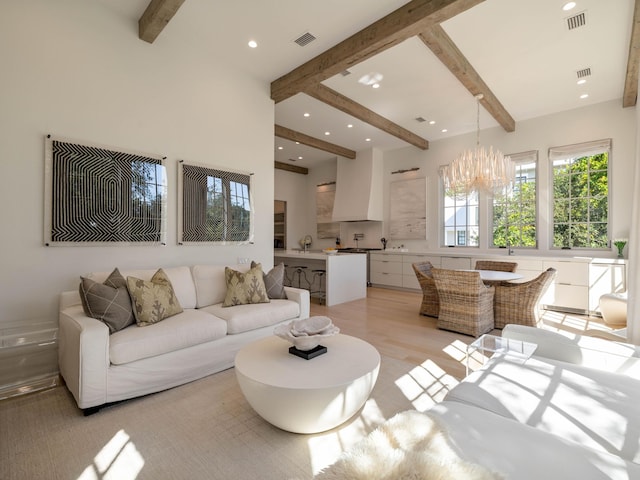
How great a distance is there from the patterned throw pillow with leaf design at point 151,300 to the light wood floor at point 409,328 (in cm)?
210

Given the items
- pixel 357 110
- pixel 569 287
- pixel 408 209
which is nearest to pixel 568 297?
pixel 569 287

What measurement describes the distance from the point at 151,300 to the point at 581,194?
6.73 metres

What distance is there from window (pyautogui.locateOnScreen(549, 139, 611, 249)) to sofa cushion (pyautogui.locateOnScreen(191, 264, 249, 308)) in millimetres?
5825

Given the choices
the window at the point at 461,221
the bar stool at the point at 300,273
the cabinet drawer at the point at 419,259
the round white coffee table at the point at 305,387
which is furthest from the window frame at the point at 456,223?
the round white coffee table at the point at 305,387

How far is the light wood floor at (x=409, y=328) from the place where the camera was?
9.98 feet

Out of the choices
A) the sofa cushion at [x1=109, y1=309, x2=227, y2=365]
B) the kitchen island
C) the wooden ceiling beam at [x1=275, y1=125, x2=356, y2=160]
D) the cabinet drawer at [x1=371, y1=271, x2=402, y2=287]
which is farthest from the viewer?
the cabinet drawer at [x1=371, y1=271, x2=402, y2=287]

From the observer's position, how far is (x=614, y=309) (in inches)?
155

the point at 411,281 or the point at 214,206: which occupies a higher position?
the point at 214,206

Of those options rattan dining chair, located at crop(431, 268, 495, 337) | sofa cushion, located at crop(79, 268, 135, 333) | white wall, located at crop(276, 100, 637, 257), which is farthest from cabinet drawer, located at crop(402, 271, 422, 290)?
sofa cushion, located at crop(79, 268, 135, 333)

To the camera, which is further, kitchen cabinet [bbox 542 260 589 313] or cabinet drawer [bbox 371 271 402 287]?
cabinet drawer [bbox 371 271 402 287]

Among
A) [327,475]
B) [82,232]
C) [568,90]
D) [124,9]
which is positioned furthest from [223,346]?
[568,90]

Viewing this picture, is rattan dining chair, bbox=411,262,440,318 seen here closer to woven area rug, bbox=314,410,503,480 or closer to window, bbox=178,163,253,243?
window, bbox=178,163,253,243

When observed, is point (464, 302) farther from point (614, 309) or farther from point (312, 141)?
point (312, 141)

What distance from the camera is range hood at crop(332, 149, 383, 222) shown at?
7645mm
